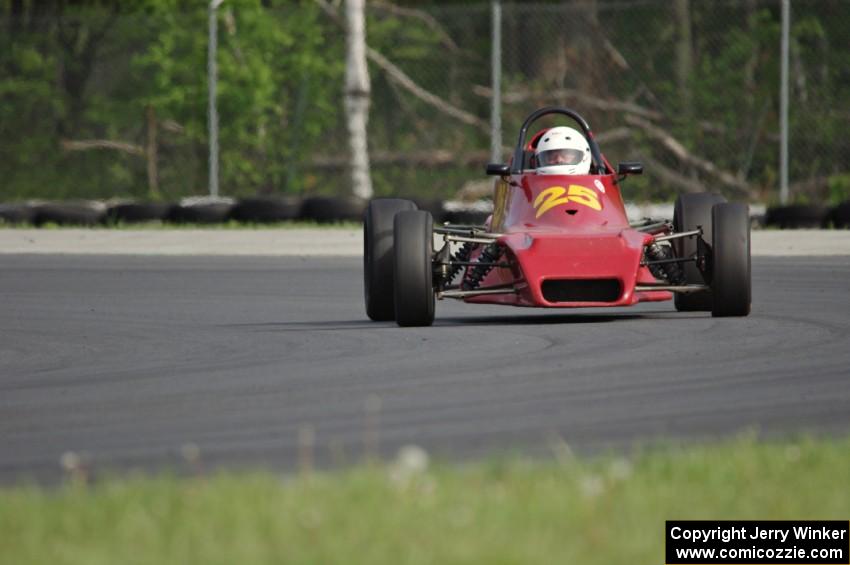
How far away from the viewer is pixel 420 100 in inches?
977

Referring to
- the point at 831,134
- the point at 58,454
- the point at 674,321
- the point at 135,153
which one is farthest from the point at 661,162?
the point at 58,454

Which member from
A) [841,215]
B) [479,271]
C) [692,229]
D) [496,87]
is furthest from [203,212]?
[692,229]

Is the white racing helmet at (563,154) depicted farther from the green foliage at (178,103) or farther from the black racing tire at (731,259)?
the green foliage at (178,103)

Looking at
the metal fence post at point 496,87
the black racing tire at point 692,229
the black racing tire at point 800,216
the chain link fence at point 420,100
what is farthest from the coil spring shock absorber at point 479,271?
the chain link fence at point 420,100

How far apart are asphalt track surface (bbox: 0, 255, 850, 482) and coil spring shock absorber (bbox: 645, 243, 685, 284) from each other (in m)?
0.25

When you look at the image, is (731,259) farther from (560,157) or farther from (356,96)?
(356,96)

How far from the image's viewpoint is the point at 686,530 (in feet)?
17.0

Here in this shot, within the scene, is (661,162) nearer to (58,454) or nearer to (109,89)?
(109,89)

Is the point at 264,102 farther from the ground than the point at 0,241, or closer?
farther from the ground

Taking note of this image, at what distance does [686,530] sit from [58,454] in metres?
2.45

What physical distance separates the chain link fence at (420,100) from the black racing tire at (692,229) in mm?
9858

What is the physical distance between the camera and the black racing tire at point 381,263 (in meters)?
11.8

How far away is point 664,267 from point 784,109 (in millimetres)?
8850

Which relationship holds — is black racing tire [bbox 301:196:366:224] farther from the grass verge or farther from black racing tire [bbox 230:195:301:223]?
the grass verge
